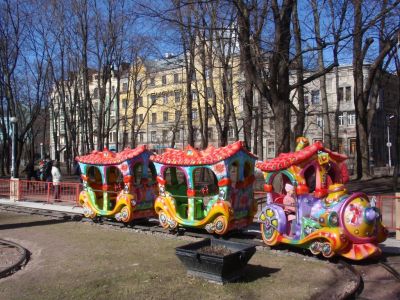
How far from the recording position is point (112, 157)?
14320 mm

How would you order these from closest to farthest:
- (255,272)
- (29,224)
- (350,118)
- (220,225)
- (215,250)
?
(215,250) → (255,272) → (220,225) → (29,224) → (350,118)

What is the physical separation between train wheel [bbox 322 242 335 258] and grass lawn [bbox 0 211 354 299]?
22cm

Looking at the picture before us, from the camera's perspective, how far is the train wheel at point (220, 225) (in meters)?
11.2

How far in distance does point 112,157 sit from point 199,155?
3587 millimetres

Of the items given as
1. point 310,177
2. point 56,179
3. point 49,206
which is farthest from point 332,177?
point 56,179

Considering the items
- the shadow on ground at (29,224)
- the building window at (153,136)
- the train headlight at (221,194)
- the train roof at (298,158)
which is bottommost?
the shadow on ground at (29,224)

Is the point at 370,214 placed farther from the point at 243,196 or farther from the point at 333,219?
the point at 243,196

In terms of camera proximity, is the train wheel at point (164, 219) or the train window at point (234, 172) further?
the train wheel at point (164, 219)

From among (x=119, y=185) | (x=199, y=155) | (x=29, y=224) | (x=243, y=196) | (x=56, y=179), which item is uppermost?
Result: (x=199, y=155)

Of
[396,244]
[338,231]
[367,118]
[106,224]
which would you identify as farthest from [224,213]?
[367,118]

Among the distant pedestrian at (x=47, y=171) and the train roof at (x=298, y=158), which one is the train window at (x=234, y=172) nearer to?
the train roof at (x=298, y=158)

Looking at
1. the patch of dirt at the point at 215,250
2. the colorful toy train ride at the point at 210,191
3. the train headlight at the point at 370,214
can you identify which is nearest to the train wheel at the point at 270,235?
the colorful toy train ride at the point at 210,191

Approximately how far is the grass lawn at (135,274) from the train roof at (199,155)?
2000 mm

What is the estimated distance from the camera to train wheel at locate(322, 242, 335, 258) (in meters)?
8.84
